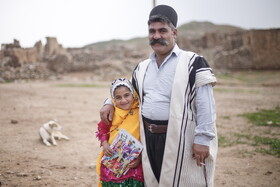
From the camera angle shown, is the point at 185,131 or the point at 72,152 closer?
the point at 185,131

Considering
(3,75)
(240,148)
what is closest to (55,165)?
(240,148)

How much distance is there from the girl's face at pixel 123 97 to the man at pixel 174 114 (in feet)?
0.44

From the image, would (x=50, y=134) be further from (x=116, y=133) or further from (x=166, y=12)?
(x=166, y=12)

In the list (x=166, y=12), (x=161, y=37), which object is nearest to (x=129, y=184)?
(x=161, y=37)

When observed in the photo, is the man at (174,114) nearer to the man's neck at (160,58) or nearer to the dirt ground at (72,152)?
the man's neck at (160,58)

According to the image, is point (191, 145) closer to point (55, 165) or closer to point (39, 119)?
point (55, 165)

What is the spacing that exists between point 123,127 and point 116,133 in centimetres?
10

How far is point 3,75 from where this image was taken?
1761 cm

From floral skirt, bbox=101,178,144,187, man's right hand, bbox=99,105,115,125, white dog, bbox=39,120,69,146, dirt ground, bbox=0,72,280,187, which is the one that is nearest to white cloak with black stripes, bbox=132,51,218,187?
floral skirt, bbox=101,178,144,187

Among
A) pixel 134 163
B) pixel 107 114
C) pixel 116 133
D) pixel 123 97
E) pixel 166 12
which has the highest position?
pixel 166 12

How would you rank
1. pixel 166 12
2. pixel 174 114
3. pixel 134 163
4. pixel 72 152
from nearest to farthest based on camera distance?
pixel 174 114, pixel 166 12, pixel 134 163, pixel 72 152

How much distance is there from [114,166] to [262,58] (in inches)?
783

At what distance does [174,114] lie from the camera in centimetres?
211

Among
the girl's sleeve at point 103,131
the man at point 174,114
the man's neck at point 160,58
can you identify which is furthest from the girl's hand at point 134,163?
the man's neck at point 160,58
